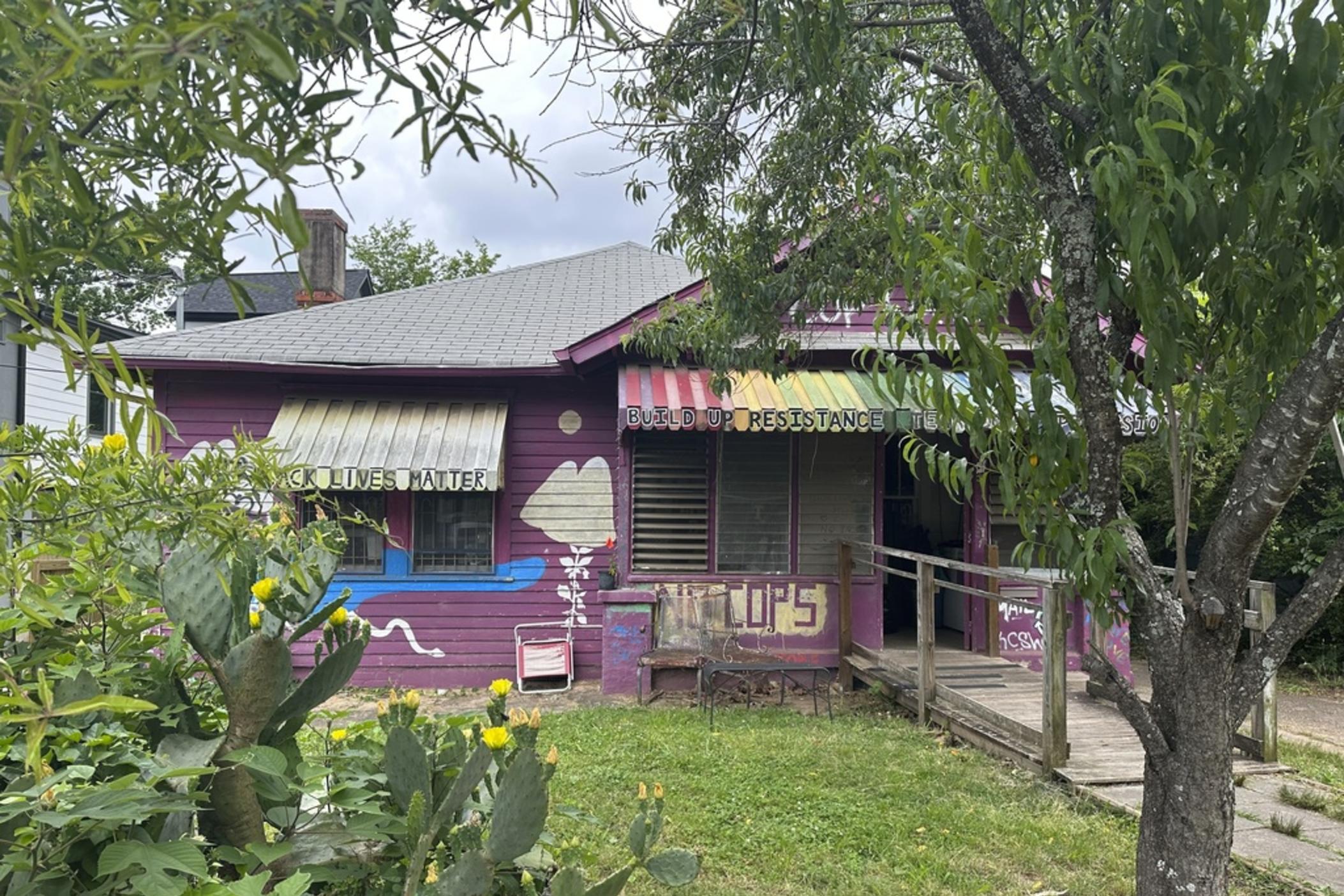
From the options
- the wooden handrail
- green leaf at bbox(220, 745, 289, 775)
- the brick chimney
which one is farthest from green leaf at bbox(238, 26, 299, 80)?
the brick chimney

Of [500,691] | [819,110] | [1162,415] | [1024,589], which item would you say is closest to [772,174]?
Result: [819,110]

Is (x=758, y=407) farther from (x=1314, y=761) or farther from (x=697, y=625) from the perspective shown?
(x=1314, y=761)

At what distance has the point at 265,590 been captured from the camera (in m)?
1.84

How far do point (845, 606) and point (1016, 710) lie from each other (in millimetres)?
2208

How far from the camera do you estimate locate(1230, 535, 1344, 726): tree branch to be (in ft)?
7.75

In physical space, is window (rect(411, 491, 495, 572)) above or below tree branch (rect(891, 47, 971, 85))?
below

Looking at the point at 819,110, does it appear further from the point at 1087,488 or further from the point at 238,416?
the point at 238,416

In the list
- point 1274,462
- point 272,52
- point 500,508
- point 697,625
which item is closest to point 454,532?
point 500,508

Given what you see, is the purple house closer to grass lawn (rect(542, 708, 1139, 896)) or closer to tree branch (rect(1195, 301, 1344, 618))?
grass lawn (rect(542, 708, 1139, 896))

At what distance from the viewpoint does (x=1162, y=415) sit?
2.61m

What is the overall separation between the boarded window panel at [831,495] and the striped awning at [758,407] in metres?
0.82

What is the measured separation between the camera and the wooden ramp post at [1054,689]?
5.36m

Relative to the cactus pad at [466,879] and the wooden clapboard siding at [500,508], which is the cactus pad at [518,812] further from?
the wooden clapboard siding at [500,508]

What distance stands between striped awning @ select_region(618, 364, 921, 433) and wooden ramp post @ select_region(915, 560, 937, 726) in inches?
57.2
